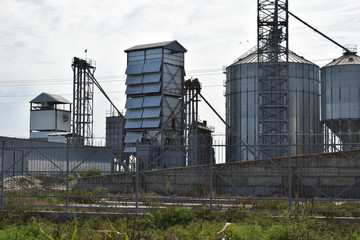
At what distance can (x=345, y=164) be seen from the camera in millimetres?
26312

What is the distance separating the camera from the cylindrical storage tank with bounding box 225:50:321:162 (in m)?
46.9

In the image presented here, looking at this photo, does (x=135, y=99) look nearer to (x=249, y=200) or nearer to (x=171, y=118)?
(x=171, y=118)

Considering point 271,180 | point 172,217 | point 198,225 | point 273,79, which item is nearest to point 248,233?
point 198,225

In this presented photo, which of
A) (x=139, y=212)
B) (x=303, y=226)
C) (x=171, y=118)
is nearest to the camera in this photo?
(x=303, y=226)

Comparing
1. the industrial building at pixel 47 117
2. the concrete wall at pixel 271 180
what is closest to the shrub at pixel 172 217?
the concrete wall at pixel 271 180

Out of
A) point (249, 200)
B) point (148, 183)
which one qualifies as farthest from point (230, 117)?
point (249, 200)

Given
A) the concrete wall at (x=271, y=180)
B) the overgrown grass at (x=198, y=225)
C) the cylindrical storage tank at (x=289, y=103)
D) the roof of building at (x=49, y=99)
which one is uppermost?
the roof of building at (x=49, y=99)

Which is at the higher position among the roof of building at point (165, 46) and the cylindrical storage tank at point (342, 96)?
the roof of building at point (165, 46)

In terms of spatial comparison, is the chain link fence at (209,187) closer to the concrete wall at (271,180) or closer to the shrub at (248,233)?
the concrete wall at (271,180)

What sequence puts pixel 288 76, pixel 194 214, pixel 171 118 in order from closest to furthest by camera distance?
pixel 194 214
pixel 288 76
pixel 171 118

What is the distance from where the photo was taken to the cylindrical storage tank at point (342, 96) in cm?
4684

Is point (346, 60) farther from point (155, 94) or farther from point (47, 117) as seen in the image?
point (47, 117)

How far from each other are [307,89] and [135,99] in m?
17.4

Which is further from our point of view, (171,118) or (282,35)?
(171,118)
